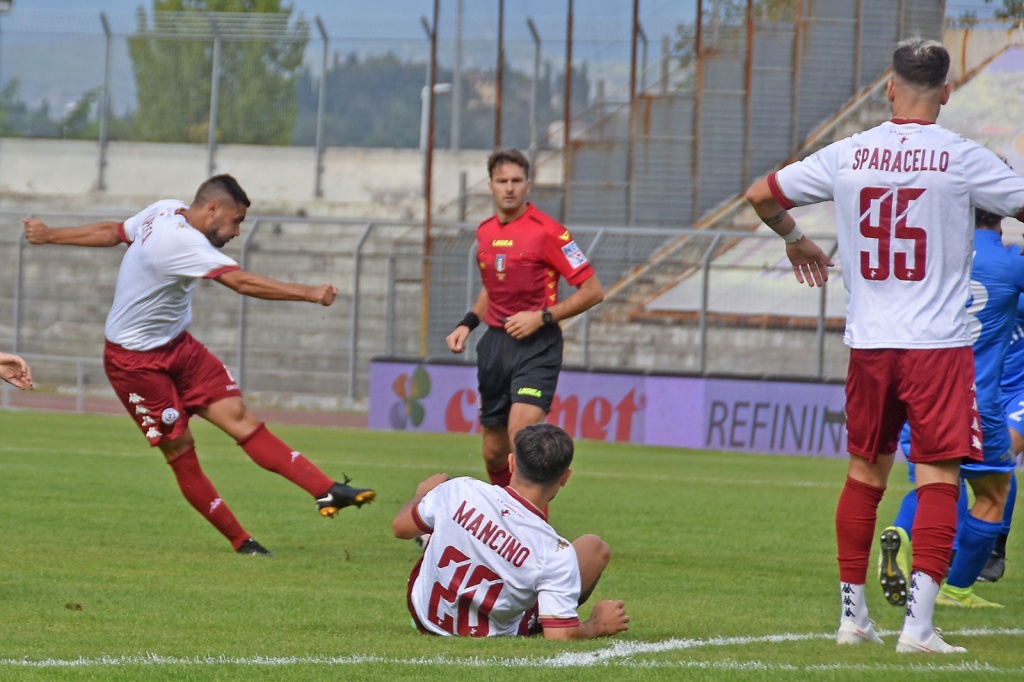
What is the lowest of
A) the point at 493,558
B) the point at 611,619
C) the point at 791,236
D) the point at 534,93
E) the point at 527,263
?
the point at 611,619

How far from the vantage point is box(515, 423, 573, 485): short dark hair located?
5.57m

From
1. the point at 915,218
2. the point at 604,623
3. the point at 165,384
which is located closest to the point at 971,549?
the point at 915,218

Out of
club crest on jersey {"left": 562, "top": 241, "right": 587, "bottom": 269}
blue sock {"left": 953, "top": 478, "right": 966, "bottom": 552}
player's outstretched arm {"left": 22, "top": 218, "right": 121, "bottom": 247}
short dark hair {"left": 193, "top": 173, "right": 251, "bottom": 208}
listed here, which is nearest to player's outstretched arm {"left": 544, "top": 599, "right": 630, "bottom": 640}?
blue sock {"left": 953, "top": 478, "right": 966, "bottom": 552}

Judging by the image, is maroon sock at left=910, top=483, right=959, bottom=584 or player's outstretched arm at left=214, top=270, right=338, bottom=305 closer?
maroon sock at left=910, top=483, right=959, bottom=584

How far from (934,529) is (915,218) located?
1105 millimetres

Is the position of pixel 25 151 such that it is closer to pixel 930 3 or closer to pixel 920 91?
pixel 930 3

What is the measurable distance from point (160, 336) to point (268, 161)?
27165 mm

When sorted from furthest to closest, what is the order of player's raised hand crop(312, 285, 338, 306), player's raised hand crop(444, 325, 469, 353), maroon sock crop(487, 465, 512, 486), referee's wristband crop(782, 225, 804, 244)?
maroon sock crop(487, 465, 512, 486), player's raised hand crop(444, 325, 469, 353), player's raised hand crop(312, 285, 338, 306), referee's wristband crop(782, 225, 804, 244)

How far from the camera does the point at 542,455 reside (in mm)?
5566

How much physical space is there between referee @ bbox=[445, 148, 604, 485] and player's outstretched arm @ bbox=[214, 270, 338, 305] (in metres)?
1.26

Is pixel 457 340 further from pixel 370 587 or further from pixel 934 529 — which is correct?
pixel 934 529

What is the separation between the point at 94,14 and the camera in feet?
116

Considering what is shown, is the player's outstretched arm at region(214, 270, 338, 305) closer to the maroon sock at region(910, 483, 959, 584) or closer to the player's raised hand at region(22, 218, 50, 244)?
the player's raised hand at region(22, 218, 50, 244)

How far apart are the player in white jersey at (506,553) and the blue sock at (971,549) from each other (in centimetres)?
217
